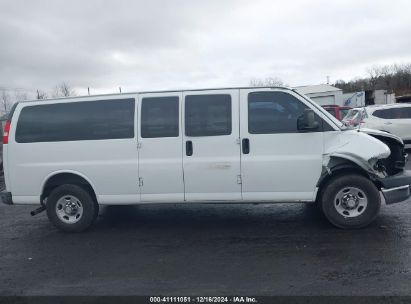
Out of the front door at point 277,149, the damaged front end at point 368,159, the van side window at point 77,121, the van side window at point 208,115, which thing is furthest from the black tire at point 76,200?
the damaged front end at point 368,159

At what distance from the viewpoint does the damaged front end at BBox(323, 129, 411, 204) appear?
5.54 metres

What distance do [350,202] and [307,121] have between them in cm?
133

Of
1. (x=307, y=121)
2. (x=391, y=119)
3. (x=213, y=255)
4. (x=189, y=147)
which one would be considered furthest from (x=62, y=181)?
(x=391, y=119)

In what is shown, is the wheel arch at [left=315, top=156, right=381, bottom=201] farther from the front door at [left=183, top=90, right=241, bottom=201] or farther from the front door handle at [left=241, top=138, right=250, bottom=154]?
the front door at [left=183, top=90, right=241, bottom=201]

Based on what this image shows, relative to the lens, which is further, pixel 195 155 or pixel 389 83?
pixel 389 83

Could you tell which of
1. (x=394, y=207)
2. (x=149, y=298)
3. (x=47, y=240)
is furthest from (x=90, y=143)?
(x=394, y=207)

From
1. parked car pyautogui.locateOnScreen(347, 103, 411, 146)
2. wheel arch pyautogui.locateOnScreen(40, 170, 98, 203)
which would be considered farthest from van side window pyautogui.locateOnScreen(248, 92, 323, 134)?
parked car pyautogui.locateOnScreen(347, 103, 411, 146)

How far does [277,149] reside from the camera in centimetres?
573

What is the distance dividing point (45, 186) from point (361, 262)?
15.3 feet

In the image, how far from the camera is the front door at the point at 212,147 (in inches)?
228

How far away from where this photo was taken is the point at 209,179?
584 centimetres

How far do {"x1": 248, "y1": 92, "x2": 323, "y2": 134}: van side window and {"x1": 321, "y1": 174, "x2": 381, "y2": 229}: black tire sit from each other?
948 mm

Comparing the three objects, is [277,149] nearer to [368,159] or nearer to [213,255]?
[368,159]

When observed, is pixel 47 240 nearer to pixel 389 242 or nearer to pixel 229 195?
pixel 229 195
